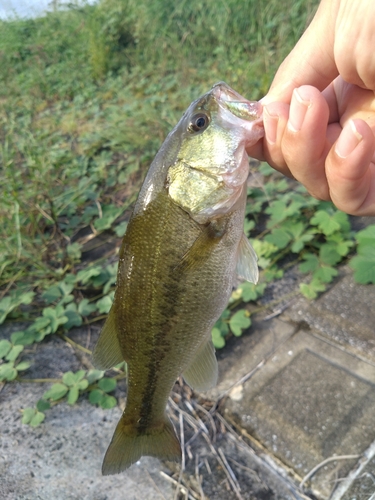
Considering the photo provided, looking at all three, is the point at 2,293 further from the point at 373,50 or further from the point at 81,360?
the point at 373,50

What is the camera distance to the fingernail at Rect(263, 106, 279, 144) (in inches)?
56.0

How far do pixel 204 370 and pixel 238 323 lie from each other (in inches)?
37.3

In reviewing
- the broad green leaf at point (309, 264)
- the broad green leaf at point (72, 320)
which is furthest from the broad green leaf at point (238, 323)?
the broad green leaf at point (72, 320)

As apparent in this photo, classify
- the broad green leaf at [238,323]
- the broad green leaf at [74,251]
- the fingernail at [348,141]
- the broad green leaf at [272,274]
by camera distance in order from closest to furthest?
the fingernail at [348,141] < the broad green leaf at [238,323] < the broad green leaf at [272,274] < the broad green leaf at [74,251]

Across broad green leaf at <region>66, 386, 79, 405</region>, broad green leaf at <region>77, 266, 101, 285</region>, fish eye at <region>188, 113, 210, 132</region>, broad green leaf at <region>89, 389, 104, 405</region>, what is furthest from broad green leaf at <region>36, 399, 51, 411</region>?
fish eye at <region>188, 113, 210, 132</region>

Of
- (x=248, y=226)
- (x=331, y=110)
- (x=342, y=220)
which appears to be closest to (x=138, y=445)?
(x=331, y=110)

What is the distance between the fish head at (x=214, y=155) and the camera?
1.45 meters

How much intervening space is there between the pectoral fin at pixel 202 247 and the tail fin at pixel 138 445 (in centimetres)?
71

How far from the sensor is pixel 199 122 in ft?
4.93

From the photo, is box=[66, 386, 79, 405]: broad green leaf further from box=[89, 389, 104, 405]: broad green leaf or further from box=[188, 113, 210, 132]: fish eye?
box=[188, 113, 210, 132]: fish eye

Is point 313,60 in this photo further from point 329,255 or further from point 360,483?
point 360,483

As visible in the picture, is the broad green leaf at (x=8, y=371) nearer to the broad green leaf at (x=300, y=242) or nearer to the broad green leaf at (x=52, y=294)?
the broad green leaf at (x=52, y=294)

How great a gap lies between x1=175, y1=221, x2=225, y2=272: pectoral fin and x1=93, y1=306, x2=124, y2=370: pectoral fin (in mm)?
378

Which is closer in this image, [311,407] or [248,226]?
[311,407]
